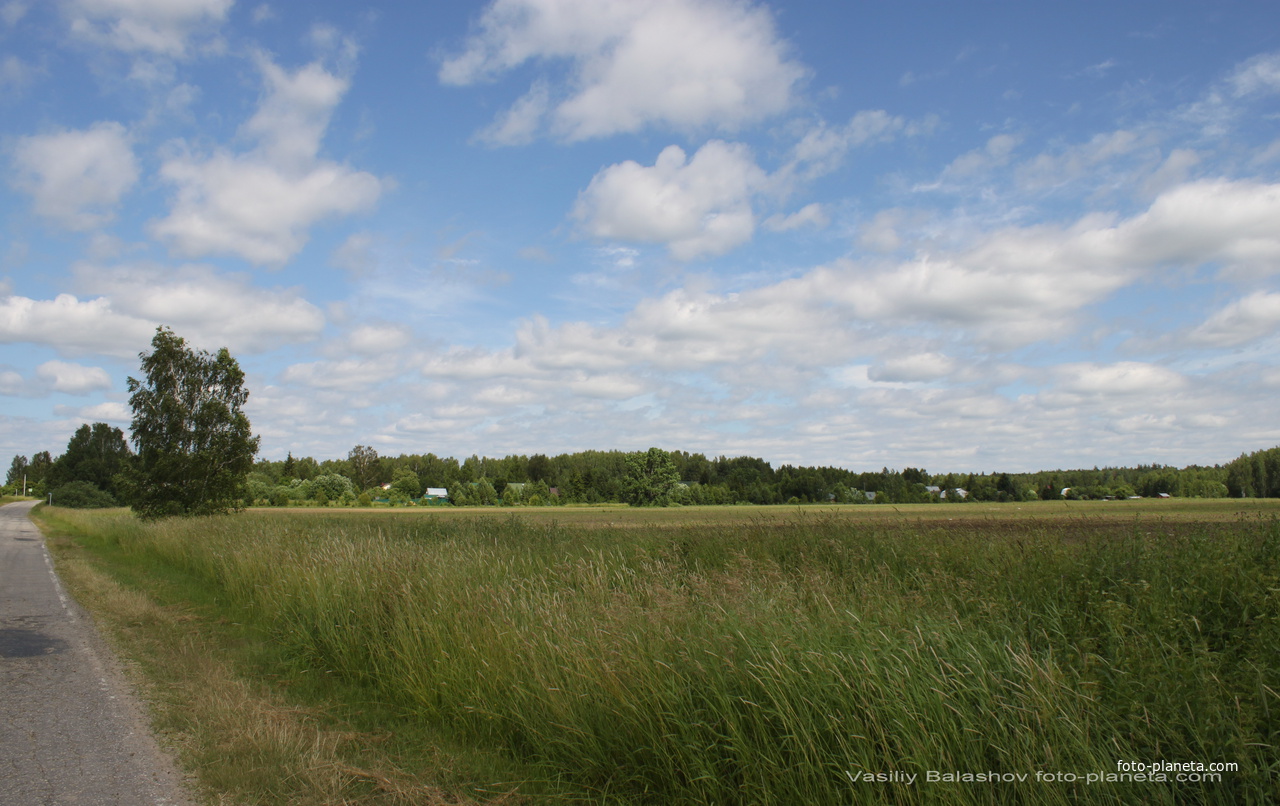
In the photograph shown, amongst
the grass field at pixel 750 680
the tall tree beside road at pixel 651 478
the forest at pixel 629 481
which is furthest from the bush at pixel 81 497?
the grass field at pixel 750 680

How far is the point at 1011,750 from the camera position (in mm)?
3752

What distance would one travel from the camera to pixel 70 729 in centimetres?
611

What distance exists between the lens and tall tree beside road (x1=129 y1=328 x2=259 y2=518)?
1361 inches

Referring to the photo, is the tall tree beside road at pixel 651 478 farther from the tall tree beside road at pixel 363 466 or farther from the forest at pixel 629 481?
the tall tree beside road at pixel 363 466

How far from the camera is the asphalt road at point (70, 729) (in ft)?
15.9

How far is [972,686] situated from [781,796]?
1379 millimetres

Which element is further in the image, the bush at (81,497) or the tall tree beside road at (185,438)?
the bush at (81,497)

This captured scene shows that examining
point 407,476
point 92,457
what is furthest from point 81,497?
point 407,476

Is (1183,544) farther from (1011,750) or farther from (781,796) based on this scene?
(781,796)

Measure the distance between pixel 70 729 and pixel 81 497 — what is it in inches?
3982

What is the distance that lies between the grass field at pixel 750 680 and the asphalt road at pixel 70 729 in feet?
1.14

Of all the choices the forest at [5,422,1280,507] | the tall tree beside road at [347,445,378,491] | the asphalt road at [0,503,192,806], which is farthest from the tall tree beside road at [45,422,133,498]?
the asphalt road at [0,503,192,806]

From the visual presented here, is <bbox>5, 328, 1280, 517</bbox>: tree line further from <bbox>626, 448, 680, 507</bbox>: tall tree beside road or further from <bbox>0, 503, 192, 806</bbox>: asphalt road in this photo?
<bbox>0, 503, 192, 806</bbox>: asphalt road

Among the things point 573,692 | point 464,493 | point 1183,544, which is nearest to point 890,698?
point 573,692
